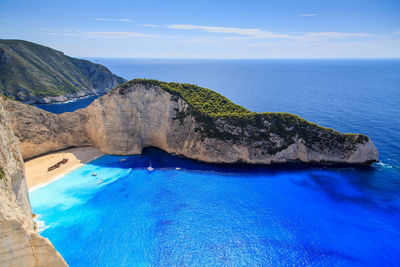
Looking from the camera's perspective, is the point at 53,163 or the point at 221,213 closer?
the point at 221,213

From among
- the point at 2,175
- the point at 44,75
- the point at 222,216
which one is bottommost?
the point at 222,216

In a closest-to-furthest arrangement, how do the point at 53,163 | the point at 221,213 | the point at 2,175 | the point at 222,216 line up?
the point at 2,175
the point at 222,216
the point at 221,213
the point at 53,163

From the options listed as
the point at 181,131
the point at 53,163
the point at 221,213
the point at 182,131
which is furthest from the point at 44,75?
the point at 221,213

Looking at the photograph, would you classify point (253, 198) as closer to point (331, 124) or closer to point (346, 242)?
point (346, 242)

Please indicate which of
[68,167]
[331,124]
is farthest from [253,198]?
[331,124]

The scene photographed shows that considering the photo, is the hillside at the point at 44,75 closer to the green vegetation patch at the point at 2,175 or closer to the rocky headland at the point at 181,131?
the rocky headland at the point at 181,131

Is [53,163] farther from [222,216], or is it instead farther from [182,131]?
[222,216]

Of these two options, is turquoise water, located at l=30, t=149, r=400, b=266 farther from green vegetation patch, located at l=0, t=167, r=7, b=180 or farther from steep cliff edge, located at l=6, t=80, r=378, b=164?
green vegetation patch, located at l=0, t=167, r=7, b=180
